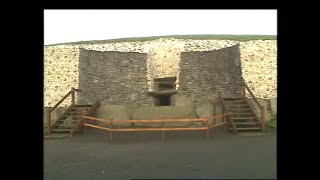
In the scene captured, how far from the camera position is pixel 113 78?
20.1 metres

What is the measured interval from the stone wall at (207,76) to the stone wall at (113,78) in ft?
8.21

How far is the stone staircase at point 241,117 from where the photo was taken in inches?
533

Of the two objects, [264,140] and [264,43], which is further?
[264,43]

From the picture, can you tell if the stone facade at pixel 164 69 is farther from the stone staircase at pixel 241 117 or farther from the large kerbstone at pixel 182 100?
the stone staircase at pixel 241 117

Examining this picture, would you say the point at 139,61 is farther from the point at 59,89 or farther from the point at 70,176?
the point at 70,176

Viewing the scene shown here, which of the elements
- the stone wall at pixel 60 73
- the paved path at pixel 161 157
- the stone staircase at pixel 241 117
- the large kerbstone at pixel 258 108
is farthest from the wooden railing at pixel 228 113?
the stone wall at pixel 60 73

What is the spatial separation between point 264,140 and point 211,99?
7497 millimetres

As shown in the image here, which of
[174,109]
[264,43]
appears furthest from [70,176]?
[264,43]

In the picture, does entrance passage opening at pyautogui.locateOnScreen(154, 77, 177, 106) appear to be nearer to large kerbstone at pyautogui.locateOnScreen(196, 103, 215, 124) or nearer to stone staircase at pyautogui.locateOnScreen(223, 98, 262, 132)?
large kerbstone at pyautogui.locateOnScreen(196, 103, 215, 124)

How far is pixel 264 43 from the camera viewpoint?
20719 millimetres

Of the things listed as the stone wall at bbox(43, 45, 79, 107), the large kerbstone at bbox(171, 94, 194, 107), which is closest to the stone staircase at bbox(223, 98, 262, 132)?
the large kerbstone at bbox(171, 94, 194, 107)

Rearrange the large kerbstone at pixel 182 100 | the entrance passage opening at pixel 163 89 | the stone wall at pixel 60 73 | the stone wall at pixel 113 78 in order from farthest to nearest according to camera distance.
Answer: the entrance passage opening at pixel 163 89 → the stone wall at pixel 60 73 → the stone wall at pixel 113 78 → the large kerbstone at pixel 182 100

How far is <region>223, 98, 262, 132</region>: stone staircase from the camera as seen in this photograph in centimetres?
1353

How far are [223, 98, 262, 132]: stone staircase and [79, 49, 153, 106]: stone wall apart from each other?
5.62m
